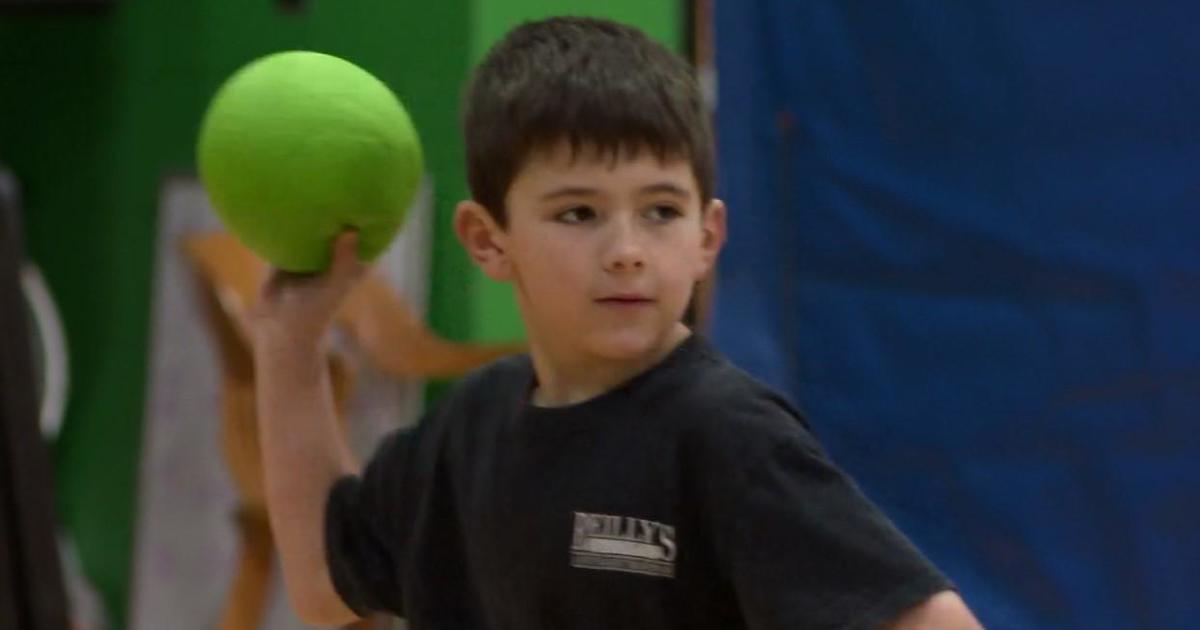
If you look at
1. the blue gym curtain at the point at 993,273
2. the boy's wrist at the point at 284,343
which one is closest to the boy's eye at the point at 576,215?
the boy's wrist at the point at 284,343

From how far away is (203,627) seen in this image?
313cm

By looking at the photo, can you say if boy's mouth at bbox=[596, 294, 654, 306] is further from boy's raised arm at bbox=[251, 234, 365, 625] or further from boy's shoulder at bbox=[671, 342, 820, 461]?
boy's raised arm at bbox=[251, 234, 365, 625]

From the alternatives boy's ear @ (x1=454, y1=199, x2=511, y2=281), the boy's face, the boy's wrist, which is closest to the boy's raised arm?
the boy's wrist

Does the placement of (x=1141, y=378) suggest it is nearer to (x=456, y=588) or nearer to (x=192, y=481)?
(x=456, y=588)

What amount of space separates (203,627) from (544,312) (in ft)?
6.87

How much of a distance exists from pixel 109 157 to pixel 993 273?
69.3 inches

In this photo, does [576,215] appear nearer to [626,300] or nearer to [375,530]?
[626,300]

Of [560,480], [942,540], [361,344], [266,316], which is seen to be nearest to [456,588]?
[560,480]

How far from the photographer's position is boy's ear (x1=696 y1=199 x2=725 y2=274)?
1230 millimetres

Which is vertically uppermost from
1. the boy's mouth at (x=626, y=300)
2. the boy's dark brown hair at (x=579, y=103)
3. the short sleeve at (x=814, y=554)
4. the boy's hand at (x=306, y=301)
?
the boy's dark brown hair at (x=579, y=103)

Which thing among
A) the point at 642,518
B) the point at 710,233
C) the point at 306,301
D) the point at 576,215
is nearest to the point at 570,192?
the point at 576,215

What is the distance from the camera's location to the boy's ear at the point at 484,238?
1.28m

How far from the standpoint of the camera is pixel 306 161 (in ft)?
4.49

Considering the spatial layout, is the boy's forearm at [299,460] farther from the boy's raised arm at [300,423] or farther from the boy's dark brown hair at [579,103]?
the boy's dark brown hair at [579,103]
